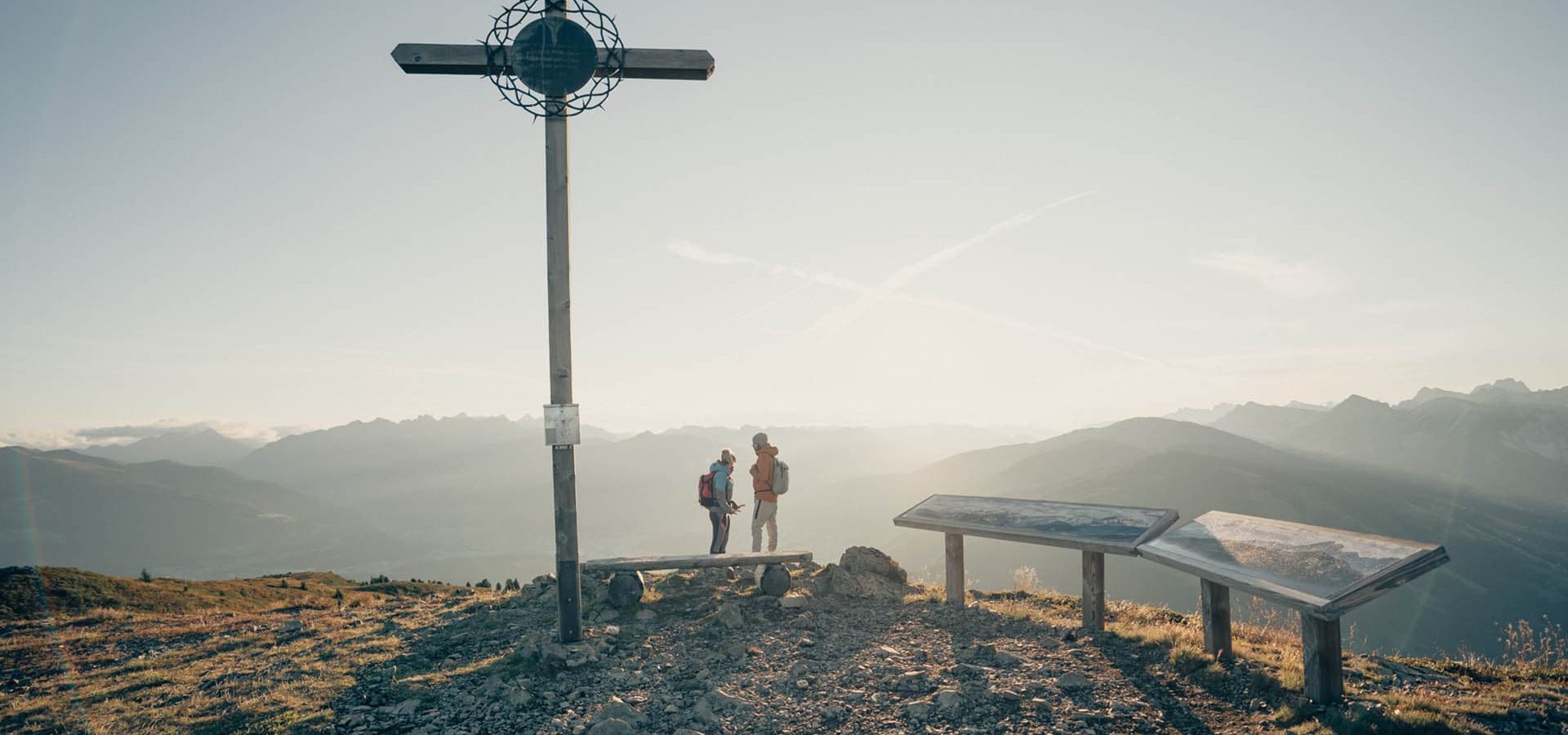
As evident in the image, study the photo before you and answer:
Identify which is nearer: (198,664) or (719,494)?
(198,664)

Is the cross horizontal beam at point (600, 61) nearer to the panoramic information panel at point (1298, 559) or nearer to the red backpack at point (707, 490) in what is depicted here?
the red backpack at point (707, 490)

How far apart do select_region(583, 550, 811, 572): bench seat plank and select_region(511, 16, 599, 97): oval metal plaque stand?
6.39 meters

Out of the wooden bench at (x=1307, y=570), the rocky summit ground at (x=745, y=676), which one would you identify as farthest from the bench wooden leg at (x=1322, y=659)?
the rocky summit ground at (x=745, y=676)

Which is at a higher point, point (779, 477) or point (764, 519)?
point (779, 477)

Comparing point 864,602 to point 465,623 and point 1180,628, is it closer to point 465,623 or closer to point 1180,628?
point 1180,628

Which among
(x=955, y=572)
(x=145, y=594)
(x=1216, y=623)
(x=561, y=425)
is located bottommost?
(x=145, y=594)

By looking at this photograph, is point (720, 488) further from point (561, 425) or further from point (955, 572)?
point (561, 425)

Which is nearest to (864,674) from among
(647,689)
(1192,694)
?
(647,689)

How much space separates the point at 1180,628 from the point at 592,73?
1001 centimetres

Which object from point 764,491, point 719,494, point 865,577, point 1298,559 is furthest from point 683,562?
point 1298,559

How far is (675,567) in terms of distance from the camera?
33.1ft

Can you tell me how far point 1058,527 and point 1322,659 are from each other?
9.75 feet

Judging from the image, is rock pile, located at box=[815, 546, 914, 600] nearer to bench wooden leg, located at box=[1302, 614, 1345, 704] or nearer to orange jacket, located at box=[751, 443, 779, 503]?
orange jacket, located at box=[751, 443, 779, 503]

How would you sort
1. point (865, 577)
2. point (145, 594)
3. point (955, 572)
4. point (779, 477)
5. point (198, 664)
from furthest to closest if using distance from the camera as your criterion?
point (145, 594) < point (779, 477) < point (865, 577) < point (955, 572) < point (198, 664)
